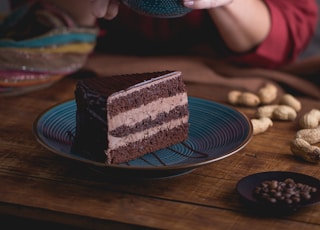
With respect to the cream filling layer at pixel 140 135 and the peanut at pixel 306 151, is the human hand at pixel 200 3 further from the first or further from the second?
the peanut at pixel 306 151

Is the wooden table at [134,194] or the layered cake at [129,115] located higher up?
the layered cake at [129,115]

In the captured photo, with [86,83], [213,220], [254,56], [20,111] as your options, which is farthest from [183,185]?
[254,56]

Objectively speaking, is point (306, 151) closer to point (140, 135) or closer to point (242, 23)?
point (140, 135)

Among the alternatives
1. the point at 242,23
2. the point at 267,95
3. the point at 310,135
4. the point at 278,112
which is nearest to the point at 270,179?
the point at 310,135

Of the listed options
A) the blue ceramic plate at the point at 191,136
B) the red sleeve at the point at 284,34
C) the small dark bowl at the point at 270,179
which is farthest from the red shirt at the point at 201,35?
the small dark bowl at the point at 270,179

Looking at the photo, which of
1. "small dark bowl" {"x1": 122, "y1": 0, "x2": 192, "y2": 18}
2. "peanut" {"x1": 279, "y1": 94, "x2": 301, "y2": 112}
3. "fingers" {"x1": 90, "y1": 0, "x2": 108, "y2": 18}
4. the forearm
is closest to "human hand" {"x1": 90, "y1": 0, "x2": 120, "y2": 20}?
"fingers" {"x1": 90, "y1": 0, "x2": 108, "y2": 18}

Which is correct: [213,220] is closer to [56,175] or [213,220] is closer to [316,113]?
[56,175]

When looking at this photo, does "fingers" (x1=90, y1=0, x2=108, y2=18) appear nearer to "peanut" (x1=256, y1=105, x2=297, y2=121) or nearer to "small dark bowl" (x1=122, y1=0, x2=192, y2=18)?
"small dark bowl" (x1=122, y1=0, x2=192, y2=18)
